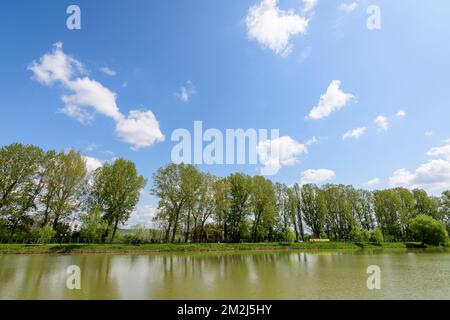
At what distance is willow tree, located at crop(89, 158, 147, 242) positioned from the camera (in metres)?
43.1

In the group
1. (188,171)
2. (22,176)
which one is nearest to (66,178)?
(22,176)

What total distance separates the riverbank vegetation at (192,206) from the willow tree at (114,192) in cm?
17

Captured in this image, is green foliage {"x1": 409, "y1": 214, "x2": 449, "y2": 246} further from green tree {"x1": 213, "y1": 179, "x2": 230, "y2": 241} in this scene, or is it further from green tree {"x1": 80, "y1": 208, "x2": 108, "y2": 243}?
green tree {"x1": 80, "y1": 208, "x2": 108, "y2": 243}

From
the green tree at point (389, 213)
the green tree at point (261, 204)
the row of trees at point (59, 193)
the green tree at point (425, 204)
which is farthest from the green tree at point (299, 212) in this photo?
the row of trees at point (59, 193)

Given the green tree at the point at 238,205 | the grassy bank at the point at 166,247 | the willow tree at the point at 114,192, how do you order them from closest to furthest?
the grassy bank at the point at 166,247, the willow tree at the point at 114,192, the green tree at the point at 238,205

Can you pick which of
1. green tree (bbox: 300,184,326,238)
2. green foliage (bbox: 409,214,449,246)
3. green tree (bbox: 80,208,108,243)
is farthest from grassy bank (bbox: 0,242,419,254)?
green tree (bbox: 300,184,326,238)

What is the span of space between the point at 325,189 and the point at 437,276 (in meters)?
51.1

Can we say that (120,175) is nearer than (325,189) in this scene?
Yes

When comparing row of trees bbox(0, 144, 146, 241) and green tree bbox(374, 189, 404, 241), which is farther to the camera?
green tree bbox(374, 189, 404, 241)

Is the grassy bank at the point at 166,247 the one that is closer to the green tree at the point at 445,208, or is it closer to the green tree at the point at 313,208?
the green tree at the point at 313,208

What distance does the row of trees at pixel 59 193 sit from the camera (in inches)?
1460
